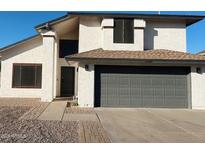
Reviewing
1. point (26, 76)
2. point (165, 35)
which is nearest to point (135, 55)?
point (165, 35)

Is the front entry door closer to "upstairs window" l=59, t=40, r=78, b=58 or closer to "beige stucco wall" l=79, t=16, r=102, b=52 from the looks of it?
"upstairs window" l=59, t=40, r=78, b=58

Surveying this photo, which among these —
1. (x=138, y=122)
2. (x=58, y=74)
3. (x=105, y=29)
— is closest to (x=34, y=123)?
(x=138, y=122)

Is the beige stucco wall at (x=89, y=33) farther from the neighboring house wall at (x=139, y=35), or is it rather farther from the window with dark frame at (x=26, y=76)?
the window with dark frame at (x=26, y=76)

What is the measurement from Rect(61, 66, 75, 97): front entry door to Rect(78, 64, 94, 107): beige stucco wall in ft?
19.9

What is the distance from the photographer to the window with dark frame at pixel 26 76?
1900cm

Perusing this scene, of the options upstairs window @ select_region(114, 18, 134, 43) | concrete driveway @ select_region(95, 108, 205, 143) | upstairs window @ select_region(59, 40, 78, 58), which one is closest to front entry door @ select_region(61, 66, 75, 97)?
upstairs window @ select_region(59, 40, 78, 58)

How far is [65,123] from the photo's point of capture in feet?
29.0

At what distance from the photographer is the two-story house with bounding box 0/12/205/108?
13.9 m

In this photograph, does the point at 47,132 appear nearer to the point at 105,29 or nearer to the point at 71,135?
the point at 71,135
